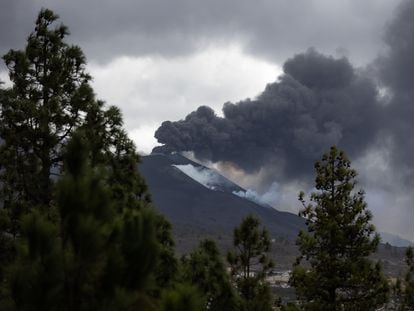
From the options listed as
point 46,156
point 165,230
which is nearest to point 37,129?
point 46,156

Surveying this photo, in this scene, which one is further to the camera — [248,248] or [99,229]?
[248,248]

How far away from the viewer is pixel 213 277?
33.2m

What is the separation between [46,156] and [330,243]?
14.2m

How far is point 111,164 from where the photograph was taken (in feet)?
64.5

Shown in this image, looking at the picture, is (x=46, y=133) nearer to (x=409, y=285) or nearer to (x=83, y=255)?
(x=83, y=255)

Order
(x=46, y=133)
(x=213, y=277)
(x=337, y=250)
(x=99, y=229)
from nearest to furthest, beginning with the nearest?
1. (x=99, y=229)
2. (x=46, y=133)
3. (x=337, y=250)
4. (x=213, y=277)

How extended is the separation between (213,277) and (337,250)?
31.7 feet

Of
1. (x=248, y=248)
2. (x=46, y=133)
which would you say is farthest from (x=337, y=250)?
(x=46, y=133)

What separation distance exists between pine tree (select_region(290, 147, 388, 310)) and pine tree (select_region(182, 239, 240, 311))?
7.61m

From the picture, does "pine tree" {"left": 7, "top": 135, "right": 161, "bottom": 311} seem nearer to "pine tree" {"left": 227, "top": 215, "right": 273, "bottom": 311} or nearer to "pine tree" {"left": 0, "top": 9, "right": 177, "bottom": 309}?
"pine tree" {"left": 0, "top": 9, "right": 177, "bottom": 309}

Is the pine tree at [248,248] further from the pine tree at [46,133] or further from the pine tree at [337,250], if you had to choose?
the pine tree at [46,133]

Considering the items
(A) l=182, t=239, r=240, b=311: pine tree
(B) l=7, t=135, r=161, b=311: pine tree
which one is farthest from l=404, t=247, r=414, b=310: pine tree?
(B) l=7, t=135, r=161, b=311: pine tree

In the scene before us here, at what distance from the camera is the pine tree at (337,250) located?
24.9 metres

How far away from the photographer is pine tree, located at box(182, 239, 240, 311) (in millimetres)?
32875
